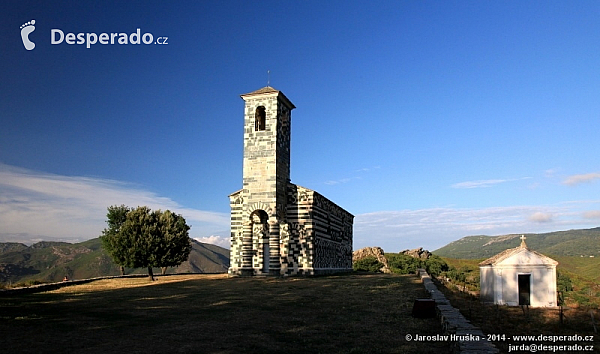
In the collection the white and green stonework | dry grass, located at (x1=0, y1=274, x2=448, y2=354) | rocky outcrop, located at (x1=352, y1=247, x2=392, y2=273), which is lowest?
rocky outcrop, located at (x1=352, y1=247, x2=392, y2=273)

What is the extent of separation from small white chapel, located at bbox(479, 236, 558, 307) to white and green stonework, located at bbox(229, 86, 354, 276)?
12.8 metres

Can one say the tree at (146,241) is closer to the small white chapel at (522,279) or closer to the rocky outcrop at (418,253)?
the small white chapel at (522,279)

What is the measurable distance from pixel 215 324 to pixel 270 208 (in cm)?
2067

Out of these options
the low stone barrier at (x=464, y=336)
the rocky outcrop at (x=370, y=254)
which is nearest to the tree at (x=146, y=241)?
the low stone barrier at (x=464, y=336)

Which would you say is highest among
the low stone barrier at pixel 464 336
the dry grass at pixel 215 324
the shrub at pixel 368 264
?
the low stone barrier at pixel 464 336

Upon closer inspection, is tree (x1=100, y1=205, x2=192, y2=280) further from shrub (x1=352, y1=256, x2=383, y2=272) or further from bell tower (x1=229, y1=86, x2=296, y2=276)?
shrub (x1=352, y1=256, x2=383, y2=272)

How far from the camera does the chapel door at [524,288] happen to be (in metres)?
29.0

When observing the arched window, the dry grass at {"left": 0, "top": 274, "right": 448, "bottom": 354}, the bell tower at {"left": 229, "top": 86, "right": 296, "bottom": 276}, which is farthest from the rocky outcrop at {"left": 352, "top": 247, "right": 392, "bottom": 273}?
the dry grass at {"left": 0, "top": 274, "right": 448, "bottom": 354}

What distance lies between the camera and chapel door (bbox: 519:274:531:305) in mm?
29031

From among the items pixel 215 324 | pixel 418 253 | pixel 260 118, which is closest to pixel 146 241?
pixel 260 118

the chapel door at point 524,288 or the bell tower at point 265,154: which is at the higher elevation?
the bell tower at point 265,154

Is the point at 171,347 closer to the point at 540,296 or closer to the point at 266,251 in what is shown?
the point at 266,251

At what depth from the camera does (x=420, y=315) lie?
41.2 ft

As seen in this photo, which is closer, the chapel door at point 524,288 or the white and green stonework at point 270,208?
the chapel door at point 524,288
